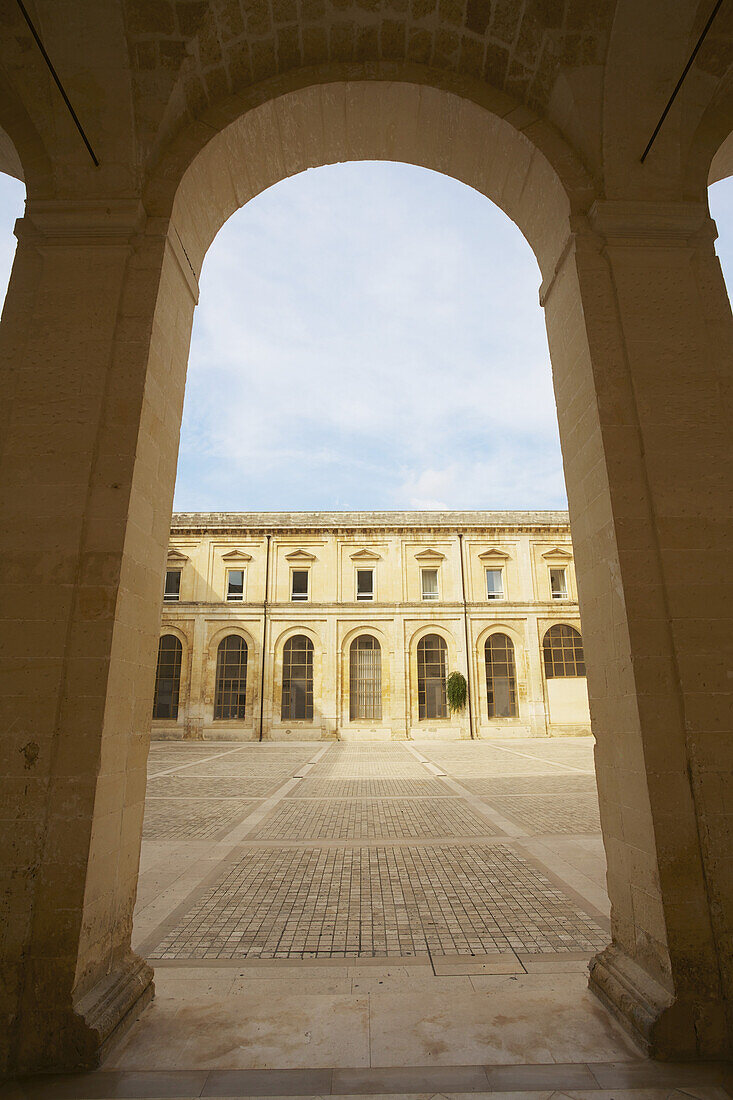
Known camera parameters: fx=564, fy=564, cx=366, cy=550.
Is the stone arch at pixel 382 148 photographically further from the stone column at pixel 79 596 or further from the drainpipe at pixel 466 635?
the drainpipe at pixel 466 635

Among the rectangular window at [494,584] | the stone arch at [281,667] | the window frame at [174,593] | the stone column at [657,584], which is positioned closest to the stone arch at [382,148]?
the stone column at [657,584]

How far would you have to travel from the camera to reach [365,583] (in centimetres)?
2848

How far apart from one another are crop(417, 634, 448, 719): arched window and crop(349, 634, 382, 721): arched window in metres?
1.96

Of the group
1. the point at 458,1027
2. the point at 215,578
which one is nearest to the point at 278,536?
the point at 215,578

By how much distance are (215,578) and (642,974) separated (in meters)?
27.0

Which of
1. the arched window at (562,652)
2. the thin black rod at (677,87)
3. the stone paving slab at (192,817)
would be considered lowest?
the stone paving slab at (192,817)

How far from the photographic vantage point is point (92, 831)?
8.79ft

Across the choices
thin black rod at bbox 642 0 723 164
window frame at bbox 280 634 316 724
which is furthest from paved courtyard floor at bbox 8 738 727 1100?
window frame at bbox 280 634 316 724

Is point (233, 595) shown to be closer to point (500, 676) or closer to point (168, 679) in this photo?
point (168, 679)

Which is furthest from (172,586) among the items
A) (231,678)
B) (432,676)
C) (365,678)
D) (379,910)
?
(379,910)

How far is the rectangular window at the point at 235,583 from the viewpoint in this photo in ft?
92.7

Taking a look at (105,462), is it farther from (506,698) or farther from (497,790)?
(506,698)

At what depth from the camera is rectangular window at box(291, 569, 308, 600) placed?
93.1ft

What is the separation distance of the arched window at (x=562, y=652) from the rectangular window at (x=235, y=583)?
15285 millimetres
